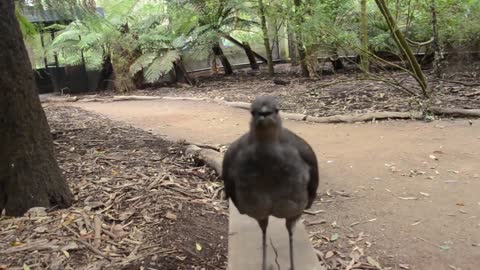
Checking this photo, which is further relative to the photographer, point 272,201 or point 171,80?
point 171,80

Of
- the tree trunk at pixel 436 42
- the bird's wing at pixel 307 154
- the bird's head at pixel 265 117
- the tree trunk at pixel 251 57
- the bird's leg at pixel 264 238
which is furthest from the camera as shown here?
the tree trunk at pixel 251 57

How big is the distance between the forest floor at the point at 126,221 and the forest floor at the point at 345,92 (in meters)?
4.17

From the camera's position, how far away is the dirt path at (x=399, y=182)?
3645mm

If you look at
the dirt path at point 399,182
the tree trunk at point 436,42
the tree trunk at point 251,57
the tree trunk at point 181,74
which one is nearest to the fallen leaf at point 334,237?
the dirt path at point 399,182

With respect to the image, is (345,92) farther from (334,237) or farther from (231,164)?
(231,164)

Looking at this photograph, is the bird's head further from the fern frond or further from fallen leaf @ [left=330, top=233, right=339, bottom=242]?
the fern frond

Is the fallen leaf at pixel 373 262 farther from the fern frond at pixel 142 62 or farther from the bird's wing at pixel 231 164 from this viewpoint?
the fern frond at pixel 142 62

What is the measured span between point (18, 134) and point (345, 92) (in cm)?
730

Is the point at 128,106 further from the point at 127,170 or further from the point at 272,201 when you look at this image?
the point at 272,201

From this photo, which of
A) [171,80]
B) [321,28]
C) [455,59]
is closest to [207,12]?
[171,80]

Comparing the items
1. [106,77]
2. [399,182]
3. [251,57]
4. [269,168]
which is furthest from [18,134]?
[251,57]

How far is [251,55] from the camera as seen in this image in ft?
52.4

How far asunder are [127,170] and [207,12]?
9.75 metres

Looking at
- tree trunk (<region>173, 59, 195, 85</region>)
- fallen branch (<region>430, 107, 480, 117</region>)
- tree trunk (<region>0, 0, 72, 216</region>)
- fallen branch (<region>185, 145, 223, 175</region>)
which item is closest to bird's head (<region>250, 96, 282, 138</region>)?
tree trunk (<region>0, 0, 72, 216</region>)
